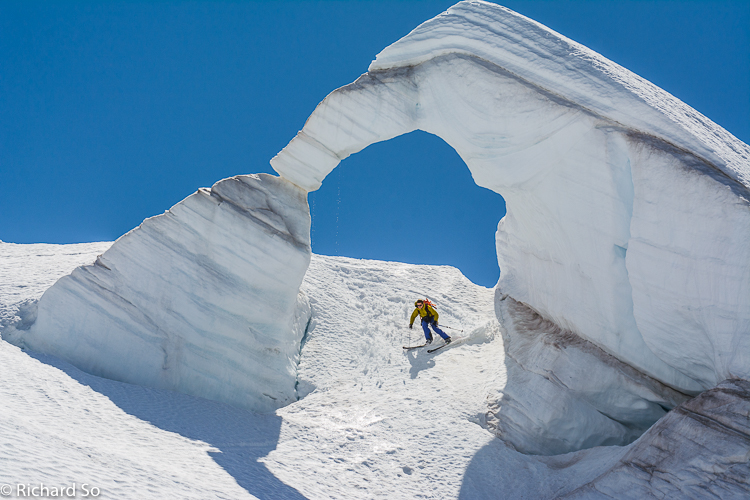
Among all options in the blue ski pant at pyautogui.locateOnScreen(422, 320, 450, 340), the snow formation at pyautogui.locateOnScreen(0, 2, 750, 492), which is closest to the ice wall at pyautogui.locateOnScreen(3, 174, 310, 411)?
the snow formation at pyautogui.locateOnScreen(0, 2, 750, 492)

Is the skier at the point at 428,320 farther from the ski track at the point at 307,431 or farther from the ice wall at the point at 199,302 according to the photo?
the ice wall at the point at 199,302

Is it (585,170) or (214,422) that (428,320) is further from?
(214,422)

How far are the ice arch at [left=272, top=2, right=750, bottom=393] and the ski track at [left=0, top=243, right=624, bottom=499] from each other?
6.86 ft

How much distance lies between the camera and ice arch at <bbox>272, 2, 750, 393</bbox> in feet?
21.9

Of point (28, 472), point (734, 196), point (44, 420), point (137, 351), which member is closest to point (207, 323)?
point (137, 351)

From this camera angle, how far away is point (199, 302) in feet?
32.1

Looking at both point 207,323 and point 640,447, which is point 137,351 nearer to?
point 207,323

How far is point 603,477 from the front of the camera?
21.0 feet

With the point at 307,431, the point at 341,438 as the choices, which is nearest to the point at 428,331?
the point at 341,438

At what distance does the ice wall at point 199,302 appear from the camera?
360 inches

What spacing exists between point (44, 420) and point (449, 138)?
7.77 m

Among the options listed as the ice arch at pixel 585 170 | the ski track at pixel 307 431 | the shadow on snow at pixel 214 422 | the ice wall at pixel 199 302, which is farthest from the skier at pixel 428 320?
the shadow on snow at pixel 214 422

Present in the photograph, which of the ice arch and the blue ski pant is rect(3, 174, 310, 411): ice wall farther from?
the blue ski pant

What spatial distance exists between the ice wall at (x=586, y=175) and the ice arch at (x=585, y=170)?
0.07ft
